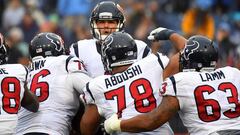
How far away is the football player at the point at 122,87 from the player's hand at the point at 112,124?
147 mm

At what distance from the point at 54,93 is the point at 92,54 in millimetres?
817

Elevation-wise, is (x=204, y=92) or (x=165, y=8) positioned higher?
(x=204, y=92)

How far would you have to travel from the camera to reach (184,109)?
6688mm

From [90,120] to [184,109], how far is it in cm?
84

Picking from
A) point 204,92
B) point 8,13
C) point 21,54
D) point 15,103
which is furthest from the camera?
point 8,13

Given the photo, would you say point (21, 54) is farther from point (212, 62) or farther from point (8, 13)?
point (212, 62)

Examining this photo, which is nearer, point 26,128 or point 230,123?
point 230,123

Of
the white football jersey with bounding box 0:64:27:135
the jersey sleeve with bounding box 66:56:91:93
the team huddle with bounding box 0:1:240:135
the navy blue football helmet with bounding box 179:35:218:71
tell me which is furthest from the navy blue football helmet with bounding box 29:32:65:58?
the navy blue football helmet with bounding box 179:35:218:71

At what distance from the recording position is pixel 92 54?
802 cm

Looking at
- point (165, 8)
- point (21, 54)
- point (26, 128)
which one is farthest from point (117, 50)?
point (165, 8)

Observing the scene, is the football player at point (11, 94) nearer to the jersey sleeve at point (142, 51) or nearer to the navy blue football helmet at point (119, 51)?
the navy blue football helmet at point (119, 51)

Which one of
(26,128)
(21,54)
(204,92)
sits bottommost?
(21,54)

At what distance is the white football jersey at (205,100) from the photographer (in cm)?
662

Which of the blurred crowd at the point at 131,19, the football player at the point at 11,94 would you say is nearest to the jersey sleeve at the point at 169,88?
the football player at the point at 11,94
